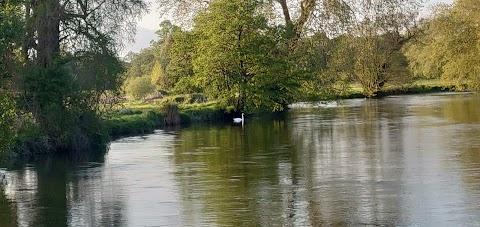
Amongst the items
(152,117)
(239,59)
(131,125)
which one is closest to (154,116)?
(152,117)

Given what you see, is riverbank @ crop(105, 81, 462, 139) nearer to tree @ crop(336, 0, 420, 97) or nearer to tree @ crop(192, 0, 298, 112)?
tree @ crop(192, 0, 298, 112)

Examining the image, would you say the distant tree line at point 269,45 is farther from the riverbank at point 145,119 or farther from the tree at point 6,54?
the tree at point 6,54

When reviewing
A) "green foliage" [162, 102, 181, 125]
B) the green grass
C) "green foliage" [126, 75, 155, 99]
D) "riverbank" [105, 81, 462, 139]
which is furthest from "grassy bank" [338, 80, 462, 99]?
"green foliage" [162, 102, 181, 125]

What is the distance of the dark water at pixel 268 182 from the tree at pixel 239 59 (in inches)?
535

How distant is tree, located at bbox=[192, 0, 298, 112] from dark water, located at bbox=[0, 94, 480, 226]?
13.6 meters

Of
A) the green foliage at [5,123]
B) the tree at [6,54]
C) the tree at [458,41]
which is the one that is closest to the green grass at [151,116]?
the tree at [6,54]

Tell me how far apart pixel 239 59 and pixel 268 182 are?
30.8 meters

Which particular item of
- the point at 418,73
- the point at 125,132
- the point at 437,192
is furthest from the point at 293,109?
the point at 437,192

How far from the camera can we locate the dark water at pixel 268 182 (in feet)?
54.3

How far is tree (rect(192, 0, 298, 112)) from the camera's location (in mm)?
51656

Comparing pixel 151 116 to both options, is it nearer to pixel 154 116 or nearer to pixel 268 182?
pixel 154 116

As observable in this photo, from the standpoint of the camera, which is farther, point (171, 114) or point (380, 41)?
point (380, 41)

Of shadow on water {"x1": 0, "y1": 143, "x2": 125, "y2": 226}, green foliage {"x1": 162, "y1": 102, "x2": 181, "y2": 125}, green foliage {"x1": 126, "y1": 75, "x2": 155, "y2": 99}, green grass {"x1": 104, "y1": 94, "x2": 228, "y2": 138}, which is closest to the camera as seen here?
shadow on water {"x1": 0, "y1": 143, "x2": 125, "y2": 226}

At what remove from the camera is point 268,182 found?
21.6 meters
